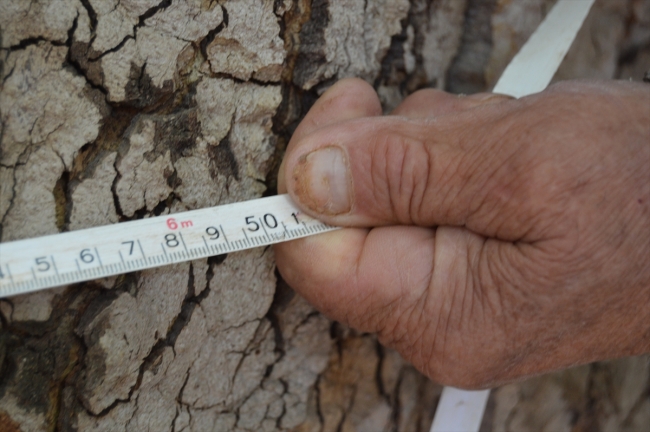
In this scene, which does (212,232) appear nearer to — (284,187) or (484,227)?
(284,187)

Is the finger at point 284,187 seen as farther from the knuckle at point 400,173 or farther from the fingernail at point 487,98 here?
the fingernail at point 487,98

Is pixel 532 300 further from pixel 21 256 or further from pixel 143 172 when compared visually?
pixel 21 256

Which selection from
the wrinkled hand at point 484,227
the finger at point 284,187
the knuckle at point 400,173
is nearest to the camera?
the wrinkled hand at point 484,227

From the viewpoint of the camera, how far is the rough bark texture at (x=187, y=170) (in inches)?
46.0

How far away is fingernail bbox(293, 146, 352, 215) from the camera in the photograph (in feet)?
4.18

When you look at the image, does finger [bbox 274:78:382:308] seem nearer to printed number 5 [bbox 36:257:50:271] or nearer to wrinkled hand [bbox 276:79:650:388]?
wrinkled hand [bbox 276:79:650:388]

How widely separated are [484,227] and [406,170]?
21 cm

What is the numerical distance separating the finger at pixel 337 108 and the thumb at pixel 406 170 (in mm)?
99

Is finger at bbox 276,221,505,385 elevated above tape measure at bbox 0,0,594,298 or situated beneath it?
situated beneath

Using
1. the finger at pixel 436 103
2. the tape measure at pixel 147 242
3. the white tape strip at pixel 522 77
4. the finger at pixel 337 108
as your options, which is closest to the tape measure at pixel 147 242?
the tape measure at pixel 147 242

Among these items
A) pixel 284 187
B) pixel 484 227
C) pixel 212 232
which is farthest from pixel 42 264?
pixel 484 227

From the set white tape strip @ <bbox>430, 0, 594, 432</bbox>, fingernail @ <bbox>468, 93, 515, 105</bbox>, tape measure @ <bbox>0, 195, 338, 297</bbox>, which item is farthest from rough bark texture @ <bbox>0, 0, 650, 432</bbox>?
fingernail @ <bbox>468, 93, 515, 105</bbox>

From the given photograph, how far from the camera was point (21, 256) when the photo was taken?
1096mm

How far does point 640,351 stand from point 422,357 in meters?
0.53
